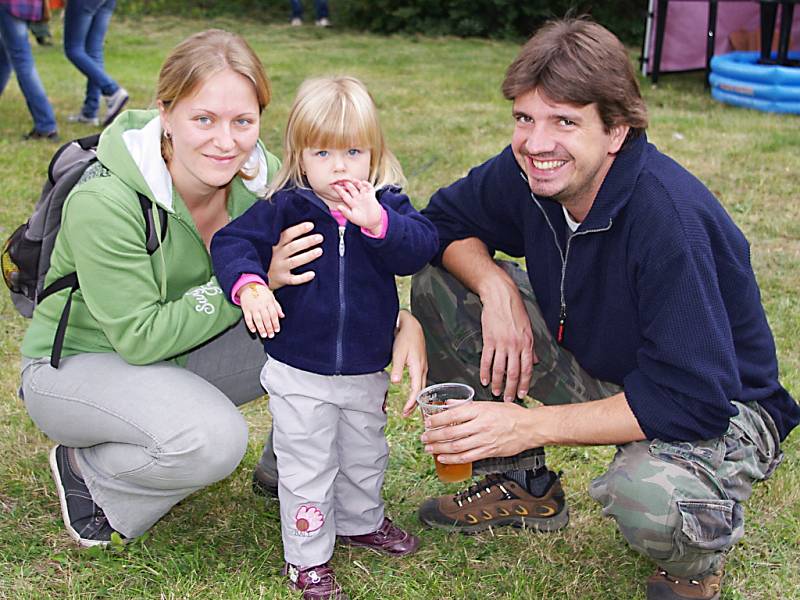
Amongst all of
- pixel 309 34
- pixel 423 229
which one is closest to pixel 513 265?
pixel 423 229

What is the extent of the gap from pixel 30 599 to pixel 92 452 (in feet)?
1.45

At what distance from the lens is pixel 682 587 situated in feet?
8.63

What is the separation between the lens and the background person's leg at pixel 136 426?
2.66 m

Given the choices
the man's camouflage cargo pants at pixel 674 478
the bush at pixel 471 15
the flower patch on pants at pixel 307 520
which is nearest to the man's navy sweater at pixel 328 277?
the flower patch on pants at pixel 307 520

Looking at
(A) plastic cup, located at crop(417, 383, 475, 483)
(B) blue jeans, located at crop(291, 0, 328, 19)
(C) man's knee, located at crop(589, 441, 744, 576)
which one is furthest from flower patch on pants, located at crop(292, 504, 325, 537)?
(B) blue jeans, located at crop(291, 0, 328, 19)

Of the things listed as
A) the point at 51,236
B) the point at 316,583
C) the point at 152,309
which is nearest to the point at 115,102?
the point at 51,236

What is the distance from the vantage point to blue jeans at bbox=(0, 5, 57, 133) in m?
7.38

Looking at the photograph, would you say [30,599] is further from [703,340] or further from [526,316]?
[703,340]

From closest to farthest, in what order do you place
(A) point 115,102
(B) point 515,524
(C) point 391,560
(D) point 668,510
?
1. (D) point 668,510
2. (C) point 391,560
3. (B) point 515,524
4. (A) point 115,102

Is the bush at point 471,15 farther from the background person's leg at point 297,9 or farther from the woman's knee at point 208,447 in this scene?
the woman's knee at point 208,447

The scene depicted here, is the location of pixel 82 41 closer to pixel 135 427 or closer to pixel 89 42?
pixel 89 42

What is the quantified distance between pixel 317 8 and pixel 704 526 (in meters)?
15.4

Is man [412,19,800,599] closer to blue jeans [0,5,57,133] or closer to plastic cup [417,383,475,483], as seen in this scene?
plastic cup [417,383,475,483]

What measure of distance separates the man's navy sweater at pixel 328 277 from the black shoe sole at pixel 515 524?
707 millimetres
